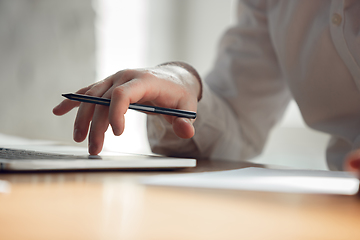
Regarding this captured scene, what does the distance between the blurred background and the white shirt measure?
13.9 inches

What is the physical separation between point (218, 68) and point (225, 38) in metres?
0.08

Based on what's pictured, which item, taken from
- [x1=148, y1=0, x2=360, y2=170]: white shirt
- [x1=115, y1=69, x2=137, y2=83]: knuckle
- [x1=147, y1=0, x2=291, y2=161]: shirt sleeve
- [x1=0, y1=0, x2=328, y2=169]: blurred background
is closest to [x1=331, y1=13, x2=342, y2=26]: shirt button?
[x1=148, y1=0, x2=360, y2=170]: white shirt

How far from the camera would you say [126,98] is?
37 centimetres

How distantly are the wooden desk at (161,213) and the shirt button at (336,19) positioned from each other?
412 millimetres

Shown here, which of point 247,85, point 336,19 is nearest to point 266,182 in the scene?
point 336,19

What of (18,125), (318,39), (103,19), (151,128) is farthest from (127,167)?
(103,19)

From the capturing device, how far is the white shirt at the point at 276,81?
588 mm

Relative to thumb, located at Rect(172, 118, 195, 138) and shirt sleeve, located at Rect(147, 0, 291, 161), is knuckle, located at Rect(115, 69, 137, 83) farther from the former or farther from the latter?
shirt sleeve, located at Rect(147, 0, 291, 161)

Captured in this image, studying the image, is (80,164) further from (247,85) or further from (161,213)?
(247,85)

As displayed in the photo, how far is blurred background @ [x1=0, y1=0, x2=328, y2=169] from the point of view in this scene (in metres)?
1.63

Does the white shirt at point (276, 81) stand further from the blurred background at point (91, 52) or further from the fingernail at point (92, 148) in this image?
the blurred background at point (91, 52)

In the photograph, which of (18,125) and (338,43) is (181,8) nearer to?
(18,125)

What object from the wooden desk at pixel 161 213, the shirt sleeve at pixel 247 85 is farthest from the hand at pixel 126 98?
the shirt sleeve at pixel 247 85

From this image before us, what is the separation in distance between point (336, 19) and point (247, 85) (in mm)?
252
